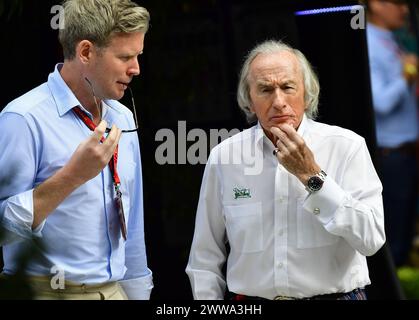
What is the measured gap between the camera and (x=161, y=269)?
16.7ft

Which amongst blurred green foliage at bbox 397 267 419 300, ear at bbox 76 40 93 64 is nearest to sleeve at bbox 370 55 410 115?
blurred green foliage at bbox 397 267 419 300

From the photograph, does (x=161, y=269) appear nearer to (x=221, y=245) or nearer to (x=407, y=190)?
(x=221, y=245)

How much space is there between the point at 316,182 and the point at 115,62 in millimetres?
861

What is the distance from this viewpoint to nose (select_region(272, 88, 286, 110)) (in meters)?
3.48

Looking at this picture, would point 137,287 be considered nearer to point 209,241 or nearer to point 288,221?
point 209,241

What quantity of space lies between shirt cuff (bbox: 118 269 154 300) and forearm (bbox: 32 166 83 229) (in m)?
0.65

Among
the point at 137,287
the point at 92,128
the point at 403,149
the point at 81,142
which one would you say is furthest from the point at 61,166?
the point at 403,149

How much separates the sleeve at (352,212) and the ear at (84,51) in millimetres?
959

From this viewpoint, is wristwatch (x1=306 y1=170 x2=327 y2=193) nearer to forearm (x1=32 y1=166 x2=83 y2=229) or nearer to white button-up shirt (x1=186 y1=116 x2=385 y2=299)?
white button-up shirt (x1=186 y1=116 x2=385 y2=299)

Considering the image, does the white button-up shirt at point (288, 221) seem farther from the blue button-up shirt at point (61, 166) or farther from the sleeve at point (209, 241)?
the blue button-up shirt at point (61, 166)

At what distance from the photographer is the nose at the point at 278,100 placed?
348cm
